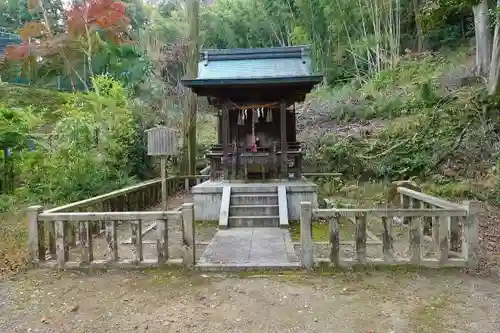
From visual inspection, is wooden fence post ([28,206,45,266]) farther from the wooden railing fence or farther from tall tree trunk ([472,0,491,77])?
tall tree trunk ([472,0,491,77])

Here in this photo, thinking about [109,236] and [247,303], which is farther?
[109,236]

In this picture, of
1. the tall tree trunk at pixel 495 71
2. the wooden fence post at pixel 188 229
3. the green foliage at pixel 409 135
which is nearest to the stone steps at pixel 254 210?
the wooden fence post at pixel 188 229

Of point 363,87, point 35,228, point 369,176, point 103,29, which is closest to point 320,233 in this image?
point 35,228

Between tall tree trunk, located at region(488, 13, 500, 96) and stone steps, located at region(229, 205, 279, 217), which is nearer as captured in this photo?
stone steps, located at region(229, 205, 279, 217)

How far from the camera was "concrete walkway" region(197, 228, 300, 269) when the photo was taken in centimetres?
506

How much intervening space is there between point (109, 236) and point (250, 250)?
1894 millimetres

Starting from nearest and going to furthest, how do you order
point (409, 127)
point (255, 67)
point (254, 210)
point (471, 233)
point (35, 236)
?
point (471, 233) → point (35, 236) → point (254, 210) → point (255, 67) → point (409, 127)

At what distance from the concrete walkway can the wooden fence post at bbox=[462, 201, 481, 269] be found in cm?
195

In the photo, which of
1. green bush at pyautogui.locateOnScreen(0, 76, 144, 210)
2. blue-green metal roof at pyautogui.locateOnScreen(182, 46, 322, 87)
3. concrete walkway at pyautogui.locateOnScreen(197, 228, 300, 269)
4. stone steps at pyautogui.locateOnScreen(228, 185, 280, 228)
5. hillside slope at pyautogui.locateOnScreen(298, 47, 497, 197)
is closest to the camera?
concrete walkway at pyautogui.locateOnScreen(197, 228, 300, 269)

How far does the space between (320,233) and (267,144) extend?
3952 mm

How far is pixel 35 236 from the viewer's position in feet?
16.8

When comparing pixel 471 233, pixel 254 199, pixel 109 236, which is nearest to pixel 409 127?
pixel 254 199

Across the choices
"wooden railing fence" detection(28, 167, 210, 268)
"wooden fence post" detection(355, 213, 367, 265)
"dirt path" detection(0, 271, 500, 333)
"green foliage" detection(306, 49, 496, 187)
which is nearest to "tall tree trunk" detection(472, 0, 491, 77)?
"green foliage" detection(306, 49, 496, 187)

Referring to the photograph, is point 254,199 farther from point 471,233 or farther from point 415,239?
point 471,233
